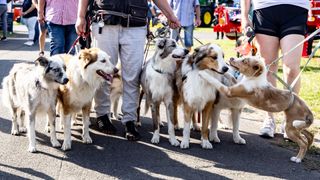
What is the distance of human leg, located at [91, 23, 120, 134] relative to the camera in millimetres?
5516

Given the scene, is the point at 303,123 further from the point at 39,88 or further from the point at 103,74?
the point at 39,88

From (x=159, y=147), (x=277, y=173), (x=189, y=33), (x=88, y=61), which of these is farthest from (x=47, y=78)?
(x=189, y=33)

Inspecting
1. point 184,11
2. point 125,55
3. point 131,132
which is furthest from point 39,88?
point 184,11

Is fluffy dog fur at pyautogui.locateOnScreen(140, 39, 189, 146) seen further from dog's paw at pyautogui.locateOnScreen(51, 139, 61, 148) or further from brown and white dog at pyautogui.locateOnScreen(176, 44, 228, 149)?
dog's paw at pyautogui.locateOnScreen(51, 139, 61, 148)

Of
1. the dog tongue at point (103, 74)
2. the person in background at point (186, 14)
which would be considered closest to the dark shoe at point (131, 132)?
the dog tongue at point (103, 74)

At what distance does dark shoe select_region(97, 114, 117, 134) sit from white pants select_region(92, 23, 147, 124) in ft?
0.23

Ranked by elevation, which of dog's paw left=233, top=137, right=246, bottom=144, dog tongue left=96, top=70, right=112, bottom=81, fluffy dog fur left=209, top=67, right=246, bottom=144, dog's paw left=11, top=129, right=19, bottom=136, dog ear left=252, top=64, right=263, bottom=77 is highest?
dog ear left=252, top=64, right=263, bottom=77

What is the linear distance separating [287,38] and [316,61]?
729 cm

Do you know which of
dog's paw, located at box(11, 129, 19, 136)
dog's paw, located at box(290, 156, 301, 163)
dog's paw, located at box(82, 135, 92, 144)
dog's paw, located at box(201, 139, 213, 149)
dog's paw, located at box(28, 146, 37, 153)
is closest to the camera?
dog's paw, located at box(290, 156, 301, 163)

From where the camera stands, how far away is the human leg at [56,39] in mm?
6855

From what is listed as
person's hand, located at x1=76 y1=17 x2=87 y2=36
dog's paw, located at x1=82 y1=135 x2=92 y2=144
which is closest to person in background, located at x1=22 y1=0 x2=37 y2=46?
person's hand, located at x1=76 y1=17 x2=87 y2=36

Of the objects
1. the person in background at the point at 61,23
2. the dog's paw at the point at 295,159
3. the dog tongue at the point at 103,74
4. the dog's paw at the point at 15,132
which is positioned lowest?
the dog's paw at the point at 295,159

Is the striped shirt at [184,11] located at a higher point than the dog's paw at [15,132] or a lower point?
higher

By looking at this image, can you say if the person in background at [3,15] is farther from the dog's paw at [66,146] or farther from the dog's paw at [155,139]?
the dog's paw at [155,139]
